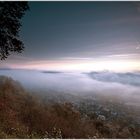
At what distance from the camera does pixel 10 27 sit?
16016 millimetres

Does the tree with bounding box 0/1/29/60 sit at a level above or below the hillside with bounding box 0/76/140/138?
above

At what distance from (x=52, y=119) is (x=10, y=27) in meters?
2.29

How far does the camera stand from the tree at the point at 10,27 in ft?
52.2

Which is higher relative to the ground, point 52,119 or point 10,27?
point 10,27

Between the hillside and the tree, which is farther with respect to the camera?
the hillside

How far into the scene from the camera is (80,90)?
53.3 ft

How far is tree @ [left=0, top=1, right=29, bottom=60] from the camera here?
15.9 meters

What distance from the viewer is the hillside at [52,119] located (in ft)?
52.7

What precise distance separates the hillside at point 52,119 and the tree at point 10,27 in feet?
2.23

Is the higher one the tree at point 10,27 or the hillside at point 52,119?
the tree at point 10,27

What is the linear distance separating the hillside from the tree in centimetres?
68

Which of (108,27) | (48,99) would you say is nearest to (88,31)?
(108,27)

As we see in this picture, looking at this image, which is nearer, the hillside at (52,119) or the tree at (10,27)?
the tree at (10,27)

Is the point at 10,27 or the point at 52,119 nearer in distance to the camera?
the point at 10,27
